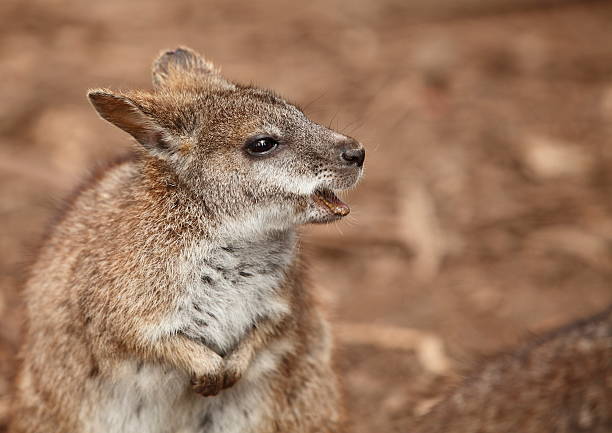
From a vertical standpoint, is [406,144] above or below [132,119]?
above

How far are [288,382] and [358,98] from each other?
4569 millimetres

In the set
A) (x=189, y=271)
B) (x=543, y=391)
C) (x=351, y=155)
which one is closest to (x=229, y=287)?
(x=189, y=271)

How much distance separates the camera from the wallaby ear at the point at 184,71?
418 centimetres

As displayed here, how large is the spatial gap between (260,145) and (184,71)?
0.68 metres

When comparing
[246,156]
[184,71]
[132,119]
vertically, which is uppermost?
[184,71]

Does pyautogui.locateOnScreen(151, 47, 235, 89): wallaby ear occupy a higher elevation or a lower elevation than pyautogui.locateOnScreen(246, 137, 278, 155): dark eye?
higher

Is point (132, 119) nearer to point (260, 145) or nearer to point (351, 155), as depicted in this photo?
point (260, 145)

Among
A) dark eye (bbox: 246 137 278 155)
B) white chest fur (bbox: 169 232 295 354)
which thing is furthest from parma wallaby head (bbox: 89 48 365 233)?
white chest fur (bbox: 169 232 295 354)

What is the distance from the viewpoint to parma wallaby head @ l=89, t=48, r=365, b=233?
3.80m

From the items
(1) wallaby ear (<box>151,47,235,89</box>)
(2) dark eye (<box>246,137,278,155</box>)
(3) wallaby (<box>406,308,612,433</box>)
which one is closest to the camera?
(2) dark eye (<box>246,137,278,155</box>)

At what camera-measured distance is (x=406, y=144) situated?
776 cm

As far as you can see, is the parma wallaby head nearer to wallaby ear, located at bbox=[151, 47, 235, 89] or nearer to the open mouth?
the open mouth

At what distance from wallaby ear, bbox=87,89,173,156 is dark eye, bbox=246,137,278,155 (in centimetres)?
32

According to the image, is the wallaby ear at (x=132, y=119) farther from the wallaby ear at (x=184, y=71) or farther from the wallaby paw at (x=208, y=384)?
the wallaby paw at (x=208, y=384)
